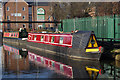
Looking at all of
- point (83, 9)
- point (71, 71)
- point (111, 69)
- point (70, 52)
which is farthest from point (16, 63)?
point (83, 9)

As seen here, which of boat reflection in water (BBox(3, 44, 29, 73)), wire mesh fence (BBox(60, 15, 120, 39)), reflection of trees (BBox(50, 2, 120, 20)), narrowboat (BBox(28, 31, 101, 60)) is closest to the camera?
boat reflection in water (BBox(3, 44, 29, 73))

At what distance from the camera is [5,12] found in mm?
64188

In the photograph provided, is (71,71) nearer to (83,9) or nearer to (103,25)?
(103,25)

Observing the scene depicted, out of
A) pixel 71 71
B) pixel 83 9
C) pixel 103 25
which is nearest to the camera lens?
pixel 71 71

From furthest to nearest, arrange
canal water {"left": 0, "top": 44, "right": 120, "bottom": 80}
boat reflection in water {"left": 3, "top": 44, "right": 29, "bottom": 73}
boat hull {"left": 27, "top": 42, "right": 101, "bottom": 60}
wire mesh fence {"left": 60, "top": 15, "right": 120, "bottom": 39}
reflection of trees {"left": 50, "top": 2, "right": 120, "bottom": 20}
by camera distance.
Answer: reflection of trees {"left": 50, "top": 2, "right": 120, "bottom": 20} < wire mesh fence {"left": 60, "top": 15, "right": 120, "bottom": 39} < boat hull {"left": 27, "top": 42, "right": 101, "bottom": 60} < boat reflection in water {"left": 3, "top": 44, "right": 29, "bottom": 73} < canal water {"left": 0, "top": 44, "right": 120, "bottom": 80}

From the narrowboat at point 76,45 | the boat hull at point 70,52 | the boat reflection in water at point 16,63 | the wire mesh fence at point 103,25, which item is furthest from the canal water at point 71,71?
the wire mesh fence at point 103,25

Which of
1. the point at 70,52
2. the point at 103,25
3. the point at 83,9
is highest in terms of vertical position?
the point at 83,9

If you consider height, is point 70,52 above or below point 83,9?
below

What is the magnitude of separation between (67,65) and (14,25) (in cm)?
4904

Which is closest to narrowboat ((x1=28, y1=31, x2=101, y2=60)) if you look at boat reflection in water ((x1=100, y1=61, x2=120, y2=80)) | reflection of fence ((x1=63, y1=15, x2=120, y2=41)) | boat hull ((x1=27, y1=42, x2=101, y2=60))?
boat hull ((x1=27, y1=42, x2=101, y2=60))

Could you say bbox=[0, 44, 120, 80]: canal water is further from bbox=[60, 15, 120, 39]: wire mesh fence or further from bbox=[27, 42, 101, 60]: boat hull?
bbox=[60, 15, 120, 39]: wire mesh fence

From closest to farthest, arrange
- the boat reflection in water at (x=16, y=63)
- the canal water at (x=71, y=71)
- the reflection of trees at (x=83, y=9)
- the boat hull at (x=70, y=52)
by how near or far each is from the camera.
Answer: the canal water at (x=71, y=71) → the boat reflection in water at (x=16, y=63) → the boat hull at (x=70, y=52) → the reflection of trees at (x=83, y=9)

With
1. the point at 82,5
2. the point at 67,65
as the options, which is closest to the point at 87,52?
the point at 67,65

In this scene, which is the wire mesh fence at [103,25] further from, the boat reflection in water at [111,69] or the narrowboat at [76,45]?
the boat reflection in water at [111,69]
